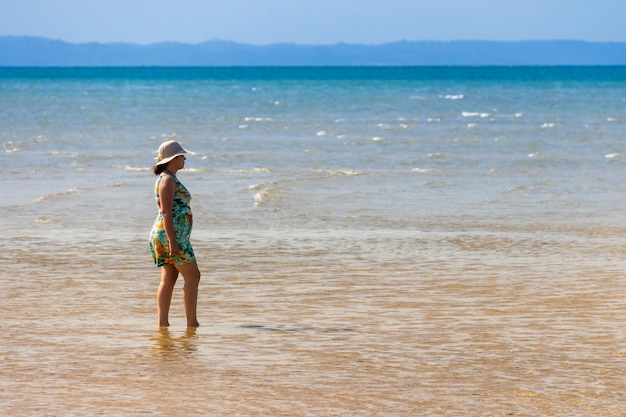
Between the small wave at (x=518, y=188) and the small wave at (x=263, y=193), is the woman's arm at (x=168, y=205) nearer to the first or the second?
the small wave at (x=263, y=193)

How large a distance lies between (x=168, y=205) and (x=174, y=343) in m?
0.91

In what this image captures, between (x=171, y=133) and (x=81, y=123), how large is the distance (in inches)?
204

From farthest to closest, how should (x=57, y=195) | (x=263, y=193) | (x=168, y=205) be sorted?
(x=263, y=193) → (x=57, y=195) → (x=168, y=205)

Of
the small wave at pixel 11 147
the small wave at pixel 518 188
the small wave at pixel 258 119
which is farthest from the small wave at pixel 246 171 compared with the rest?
the small wave at pixel 258 119

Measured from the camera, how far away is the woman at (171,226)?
289 inches

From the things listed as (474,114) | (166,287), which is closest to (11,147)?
(166,287)

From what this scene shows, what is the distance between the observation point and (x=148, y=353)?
7062 mm

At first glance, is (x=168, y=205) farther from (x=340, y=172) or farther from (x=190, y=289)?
(x=340, y=172)

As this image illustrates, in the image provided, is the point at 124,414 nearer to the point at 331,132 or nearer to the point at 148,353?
the point at 148,353

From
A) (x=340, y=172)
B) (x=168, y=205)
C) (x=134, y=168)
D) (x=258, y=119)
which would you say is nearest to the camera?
(x=168, y=205)

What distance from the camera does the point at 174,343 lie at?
24.2 ft

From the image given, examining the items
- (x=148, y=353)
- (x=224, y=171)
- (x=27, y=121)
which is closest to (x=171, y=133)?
(x=27, y=121)

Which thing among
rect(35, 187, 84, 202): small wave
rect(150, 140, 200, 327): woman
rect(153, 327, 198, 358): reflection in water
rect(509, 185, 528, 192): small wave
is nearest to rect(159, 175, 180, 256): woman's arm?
rect(150, 140, 200, 327): woman

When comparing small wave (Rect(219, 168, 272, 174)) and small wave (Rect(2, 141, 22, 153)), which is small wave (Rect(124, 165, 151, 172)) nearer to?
small wave (Rect(219, 168, 272, 174))
